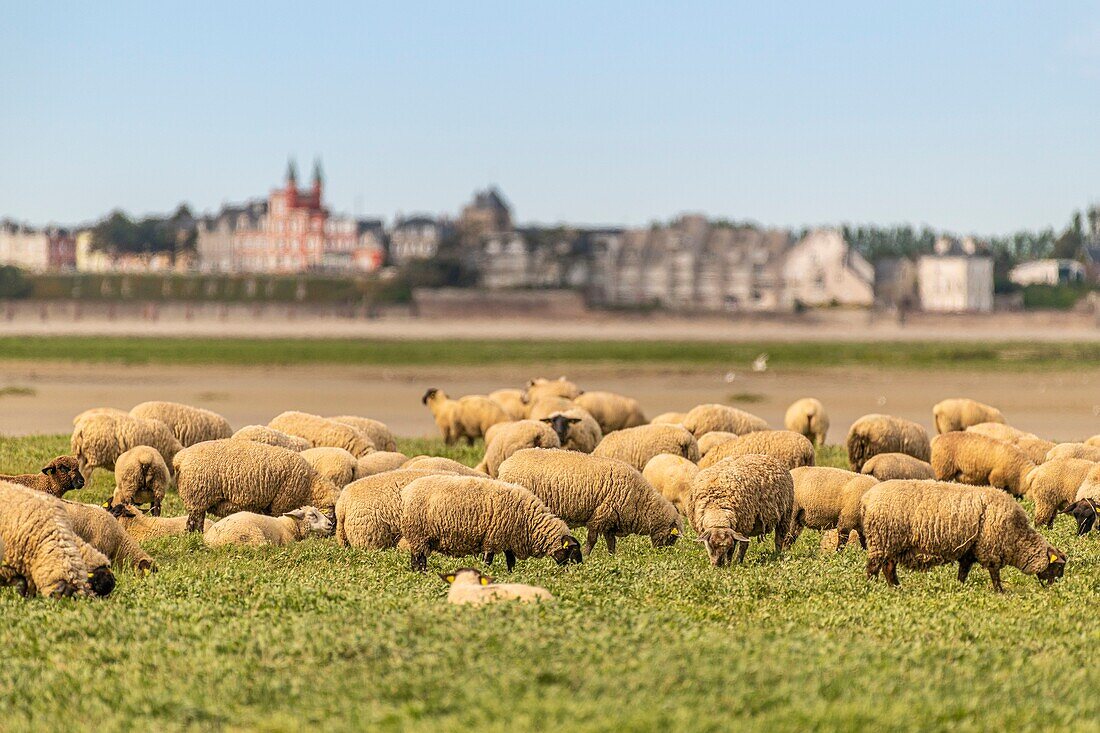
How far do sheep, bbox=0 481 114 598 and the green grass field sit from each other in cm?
20

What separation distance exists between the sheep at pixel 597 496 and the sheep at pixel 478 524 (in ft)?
3.59

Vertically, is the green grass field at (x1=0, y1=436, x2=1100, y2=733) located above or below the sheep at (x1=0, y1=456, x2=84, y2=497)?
below

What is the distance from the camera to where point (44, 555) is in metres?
10.2

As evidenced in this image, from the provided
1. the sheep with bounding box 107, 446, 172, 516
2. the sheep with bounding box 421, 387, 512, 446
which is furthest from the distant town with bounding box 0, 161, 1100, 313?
the sheep with bounding box 107, 446, 172, 516

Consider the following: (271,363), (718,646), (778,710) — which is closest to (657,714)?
(778,710)

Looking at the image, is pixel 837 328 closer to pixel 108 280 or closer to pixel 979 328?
pixel 979 328

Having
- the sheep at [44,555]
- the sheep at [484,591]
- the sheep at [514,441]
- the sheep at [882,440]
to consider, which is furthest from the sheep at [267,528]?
the sheep at [882,440]

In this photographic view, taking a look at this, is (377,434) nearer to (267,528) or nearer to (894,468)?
(267,528)

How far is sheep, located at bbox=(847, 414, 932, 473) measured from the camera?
771 inches

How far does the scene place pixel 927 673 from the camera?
26.8 feet

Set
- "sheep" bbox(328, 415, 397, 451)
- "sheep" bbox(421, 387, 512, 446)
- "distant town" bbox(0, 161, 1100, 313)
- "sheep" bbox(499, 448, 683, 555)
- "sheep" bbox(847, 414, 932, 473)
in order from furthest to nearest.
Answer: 1. "distant town" bbox(0, 161, 1100, 313)
2. "sheep" bbox(421, 387, 512, 446)
3. "sheep" bbox(328, 415, 397, 451)
4. "sheep" bbox(847, 414, 932, 473)
5. "sheep" bbox(499, 448, 683, 555)

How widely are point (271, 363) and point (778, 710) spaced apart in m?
48.9

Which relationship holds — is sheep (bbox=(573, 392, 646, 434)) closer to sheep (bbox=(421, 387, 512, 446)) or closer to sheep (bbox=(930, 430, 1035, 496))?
sheep (bbox=(421, 387, 512, 446))

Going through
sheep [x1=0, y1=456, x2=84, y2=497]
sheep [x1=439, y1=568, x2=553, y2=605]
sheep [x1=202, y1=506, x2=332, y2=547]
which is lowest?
sheep [x1=202, y1=506, x2=332, y2=547]
